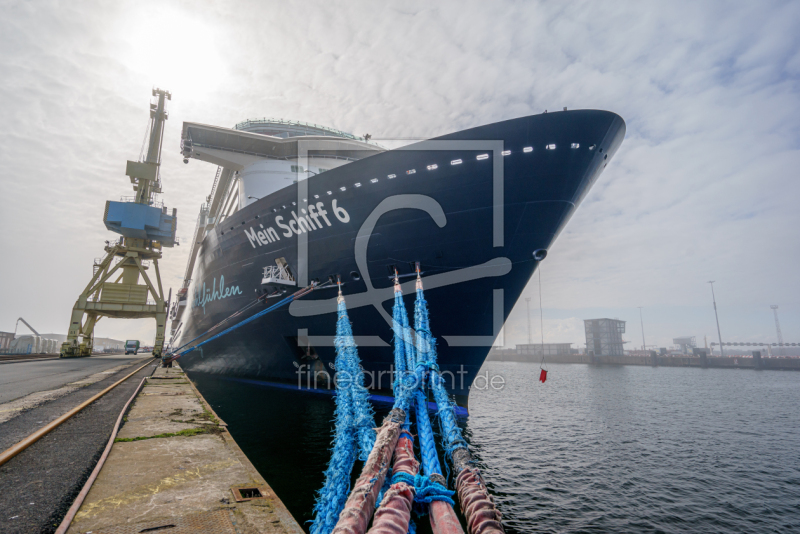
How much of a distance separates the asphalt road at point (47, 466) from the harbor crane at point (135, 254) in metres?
27.9

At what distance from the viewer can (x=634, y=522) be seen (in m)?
5.63

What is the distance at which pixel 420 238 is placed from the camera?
908cm

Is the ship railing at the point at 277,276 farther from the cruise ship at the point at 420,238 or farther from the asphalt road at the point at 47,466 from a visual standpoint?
the asphalt road at the point at 47,466

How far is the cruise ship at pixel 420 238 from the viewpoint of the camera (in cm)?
819

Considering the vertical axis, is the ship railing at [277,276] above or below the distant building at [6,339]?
above

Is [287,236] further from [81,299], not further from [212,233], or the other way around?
[81,299]

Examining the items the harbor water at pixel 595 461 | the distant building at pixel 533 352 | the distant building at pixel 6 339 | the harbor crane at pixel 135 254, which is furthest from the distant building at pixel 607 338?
the distant building at pixel 6 339

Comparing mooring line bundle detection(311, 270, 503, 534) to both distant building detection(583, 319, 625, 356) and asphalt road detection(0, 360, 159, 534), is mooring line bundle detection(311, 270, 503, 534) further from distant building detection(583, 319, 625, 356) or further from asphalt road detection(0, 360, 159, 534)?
distant building detection(583, 319, 625, 356)

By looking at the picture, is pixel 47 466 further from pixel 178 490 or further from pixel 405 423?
pixel 405 423

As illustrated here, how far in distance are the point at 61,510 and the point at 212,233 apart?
13846mm

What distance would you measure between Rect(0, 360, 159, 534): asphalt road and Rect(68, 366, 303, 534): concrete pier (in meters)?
0.20

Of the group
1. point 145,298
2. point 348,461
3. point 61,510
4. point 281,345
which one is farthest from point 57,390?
point 145,298

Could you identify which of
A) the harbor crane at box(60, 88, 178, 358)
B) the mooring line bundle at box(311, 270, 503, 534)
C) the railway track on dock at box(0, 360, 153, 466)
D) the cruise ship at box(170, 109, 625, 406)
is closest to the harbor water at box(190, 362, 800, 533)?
the mooring line bundle at box(311, 270, 503, 534)

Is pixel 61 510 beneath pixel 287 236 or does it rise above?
beneath
